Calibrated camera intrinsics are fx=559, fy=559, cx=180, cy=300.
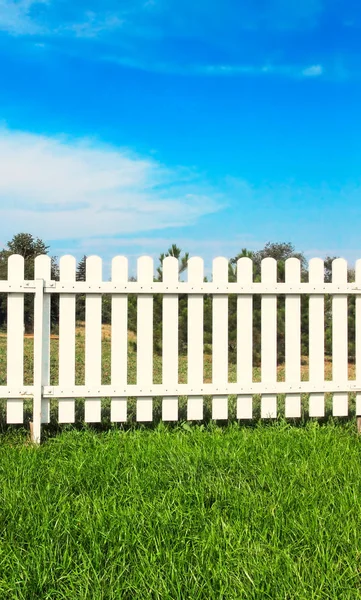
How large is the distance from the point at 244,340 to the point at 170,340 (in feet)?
2.48

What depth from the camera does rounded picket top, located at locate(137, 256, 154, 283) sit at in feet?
17.7

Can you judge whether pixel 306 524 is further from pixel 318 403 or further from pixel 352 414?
pixel 352 414

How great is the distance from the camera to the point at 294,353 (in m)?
5.76

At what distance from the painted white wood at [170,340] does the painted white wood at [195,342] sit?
0.48 ft

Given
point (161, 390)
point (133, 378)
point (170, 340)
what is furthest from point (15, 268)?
point (133, 378)

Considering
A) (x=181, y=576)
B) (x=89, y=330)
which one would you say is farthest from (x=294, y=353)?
(x=181, y=576)

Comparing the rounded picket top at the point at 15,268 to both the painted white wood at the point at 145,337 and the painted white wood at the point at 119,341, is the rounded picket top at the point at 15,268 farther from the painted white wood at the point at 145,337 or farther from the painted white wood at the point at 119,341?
the painted white wood at the point at 145,337

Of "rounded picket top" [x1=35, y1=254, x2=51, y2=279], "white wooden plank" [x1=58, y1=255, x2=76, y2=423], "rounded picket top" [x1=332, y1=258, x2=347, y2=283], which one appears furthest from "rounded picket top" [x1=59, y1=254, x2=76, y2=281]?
"rounded picket top" [x1=332, y1=258, x2=347, y2=283]

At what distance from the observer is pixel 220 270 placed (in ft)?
18.3

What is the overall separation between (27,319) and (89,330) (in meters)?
17.3

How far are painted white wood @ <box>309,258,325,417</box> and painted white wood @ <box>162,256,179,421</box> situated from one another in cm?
144

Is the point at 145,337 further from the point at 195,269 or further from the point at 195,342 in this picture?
the point at 195,269

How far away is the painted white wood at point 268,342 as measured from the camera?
5.68 m

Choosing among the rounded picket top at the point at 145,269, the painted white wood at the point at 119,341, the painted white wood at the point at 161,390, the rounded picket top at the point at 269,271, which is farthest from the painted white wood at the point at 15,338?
the rounded picket top at the point at 269,271
